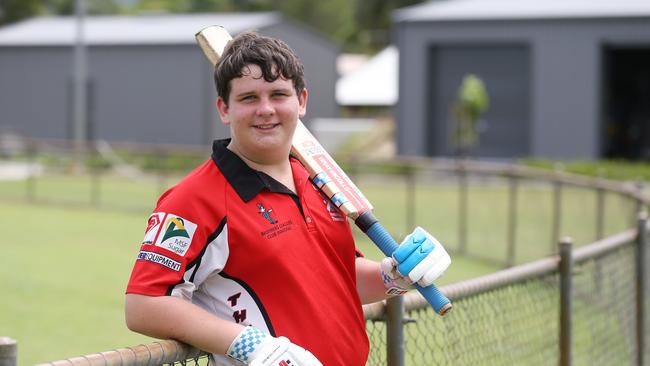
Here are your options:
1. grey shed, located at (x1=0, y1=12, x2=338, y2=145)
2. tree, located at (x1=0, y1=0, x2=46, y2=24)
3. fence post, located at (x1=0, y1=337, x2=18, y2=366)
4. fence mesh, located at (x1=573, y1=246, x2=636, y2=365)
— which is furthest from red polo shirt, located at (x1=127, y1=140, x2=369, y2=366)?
tree, located at (x1=0, y1=0, x2=46, y2=24)

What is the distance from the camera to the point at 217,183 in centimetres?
306

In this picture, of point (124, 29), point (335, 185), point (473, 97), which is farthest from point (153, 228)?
point (124, 29)

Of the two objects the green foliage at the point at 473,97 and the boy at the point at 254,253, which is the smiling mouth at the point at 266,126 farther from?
the green foliage at the point at 473,97

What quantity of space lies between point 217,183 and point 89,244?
44.0ft

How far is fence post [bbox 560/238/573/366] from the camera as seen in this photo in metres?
5.25

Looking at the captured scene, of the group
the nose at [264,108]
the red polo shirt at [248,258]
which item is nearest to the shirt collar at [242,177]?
the red polo shirt at [248,258]

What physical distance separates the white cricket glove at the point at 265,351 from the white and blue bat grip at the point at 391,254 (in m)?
0.49

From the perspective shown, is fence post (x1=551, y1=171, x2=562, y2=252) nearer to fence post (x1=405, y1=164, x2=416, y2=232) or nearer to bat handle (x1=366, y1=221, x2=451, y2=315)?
fence post (x1=405, y1=164, x2=416, y2=232)

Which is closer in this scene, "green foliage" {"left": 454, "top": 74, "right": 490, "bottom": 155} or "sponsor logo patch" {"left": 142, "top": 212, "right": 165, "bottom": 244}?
"sponsor logo patch" {"left": 142, "top": 212, "right": 165, "bottom": 244}

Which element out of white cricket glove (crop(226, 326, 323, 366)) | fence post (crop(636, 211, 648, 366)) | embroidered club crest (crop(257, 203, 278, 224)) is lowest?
fence post (crop(636, 211, 648, 366))

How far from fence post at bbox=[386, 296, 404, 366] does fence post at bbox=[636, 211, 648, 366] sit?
3.00 m

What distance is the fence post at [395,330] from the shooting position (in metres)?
3.84

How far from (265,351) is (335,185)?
76 cm

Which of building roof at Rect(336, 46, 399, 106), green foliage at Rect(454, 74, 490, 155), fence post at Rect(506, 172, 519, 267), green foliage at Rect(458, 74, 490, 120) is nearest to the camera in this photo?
fence post at Rect(506, 172, 519, 267)
